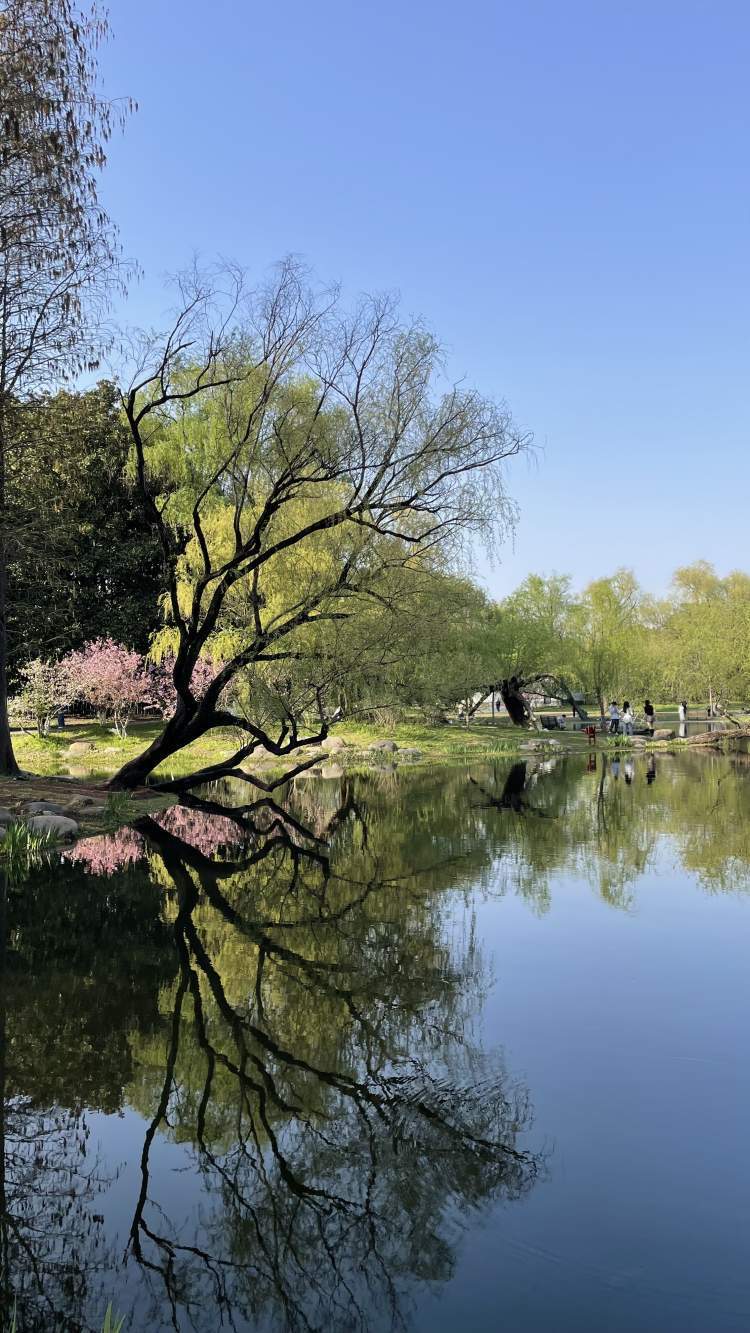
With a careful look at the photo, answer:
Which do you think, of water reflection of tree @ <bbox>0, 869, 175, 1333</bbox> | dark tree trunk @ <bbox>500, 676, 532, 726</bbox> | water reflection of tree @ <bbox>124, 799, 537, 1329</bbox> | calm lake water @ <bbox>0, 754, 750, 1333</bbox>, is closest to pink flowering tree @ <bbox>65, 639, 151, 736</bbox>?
dark tree trunk @ <bbox>500, 676, 532, 726</bbox>

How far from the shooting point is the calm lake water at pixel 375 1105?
4.22 meters

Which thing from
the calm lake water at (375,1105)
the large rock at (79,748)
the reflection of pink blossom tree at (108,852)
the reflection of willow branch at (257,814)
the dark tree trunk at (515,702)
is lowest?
the calm lake water at (375,1105)

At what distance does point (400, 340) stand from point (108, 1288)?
15633 mm

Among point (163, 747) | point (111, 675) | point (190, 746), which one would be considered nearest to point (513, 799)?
point (163, 747)

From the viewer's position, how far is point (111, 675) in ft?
119

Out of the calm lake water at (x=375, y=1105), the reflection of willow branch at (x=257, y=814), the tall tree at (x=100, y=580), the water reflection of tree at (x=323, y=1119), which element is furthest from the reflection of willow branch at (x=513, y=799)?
the tall tree at (x=100, y=580)

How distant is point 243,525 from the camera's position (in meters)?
26.4

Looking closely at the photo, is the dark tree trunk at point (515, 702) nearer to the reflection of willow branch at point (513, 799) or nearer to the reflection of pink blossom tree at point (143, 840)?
the reflection of willow branch at point (513, 799)

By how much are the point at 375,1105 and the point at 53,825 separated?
1094cm

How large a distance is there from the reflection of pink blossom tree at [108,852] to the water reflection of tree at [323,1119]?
3.84 metres

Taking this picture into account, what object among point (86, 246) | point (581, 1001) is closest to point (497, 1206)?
point (581, 1001)

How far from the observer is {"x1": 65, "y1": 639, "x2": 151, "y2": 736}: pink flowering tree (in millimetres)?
36406

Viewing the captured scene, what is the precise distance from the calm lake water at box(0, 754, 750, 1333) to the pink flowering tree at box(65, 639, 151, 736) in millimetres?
24589

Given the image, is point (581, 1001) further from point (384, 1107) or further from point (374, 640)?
point (374, 640)
